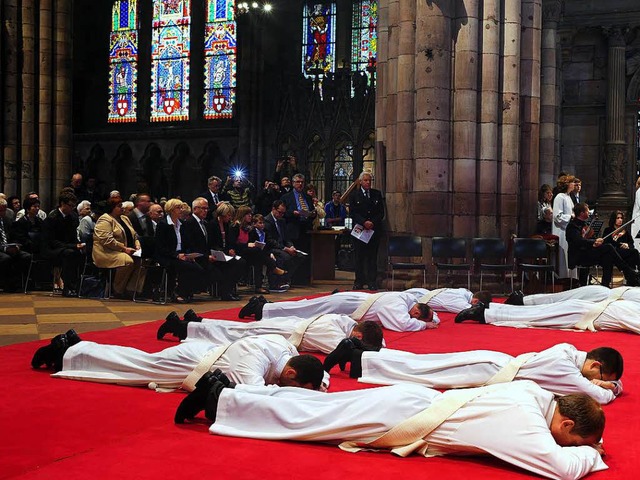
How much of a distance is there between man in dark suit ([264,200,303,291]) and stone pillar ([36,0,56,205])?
24.6 ft

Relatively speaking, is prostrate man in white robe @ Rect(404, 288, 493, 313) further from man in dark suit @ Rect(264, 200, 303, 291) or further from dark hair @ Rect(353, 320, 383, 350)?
man in dark suit @ Rect(264, 200, 303, 291)


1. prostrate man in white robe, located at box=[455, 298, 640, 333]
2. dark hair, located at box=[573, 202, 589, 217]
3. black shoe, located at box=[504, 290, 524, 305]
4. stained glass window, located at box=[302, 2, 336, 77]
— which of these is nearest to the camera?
prostrate man in white robe, located at box=[455, 298, 640, 333]

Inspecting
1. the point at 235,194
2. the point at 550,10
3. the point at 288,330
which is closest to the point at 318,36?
the point at 550,10

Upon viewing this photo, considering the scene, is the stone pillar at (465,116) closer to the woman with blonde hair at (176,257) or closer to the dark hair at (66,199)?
the woman with blonde hair at (176,257)

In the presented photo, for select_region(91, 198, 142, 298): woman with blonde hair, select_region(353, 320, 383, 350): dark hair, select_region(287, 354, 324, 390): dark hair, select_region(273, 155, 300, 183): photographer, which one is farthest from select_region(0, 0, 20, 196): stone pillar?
select_region(287, 354, 324, 390): dark hair

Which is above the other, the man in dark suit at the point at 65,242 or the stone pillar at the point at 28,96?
the stone pillar at the point at 28,96

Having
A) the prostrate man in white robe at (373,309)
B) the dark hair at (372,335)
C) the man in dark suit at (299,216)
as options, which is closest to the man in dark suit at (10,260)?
the man in dark suit at (299,216)

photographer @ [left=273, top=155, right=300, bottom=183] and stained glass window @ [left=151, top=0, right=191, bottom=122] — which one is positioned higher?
stained glass window @ [left=151, top=0, right=191, bottom=122]

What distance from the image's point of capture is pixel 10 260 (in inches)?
542

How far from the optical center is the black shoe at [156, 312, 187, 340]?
8.15 m

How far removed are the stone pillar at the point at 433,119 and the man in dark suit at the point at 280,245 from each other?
2.39 meters

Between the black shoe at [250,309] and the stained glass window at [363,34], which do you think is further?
the stained glass window at [363,34]

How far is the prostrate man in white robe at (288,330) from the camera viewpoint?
24.9 ft

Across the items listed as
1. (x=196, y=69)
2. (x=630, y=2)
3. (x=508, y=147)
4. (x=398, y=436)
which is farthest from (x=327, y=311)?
(x=196, y=69)
